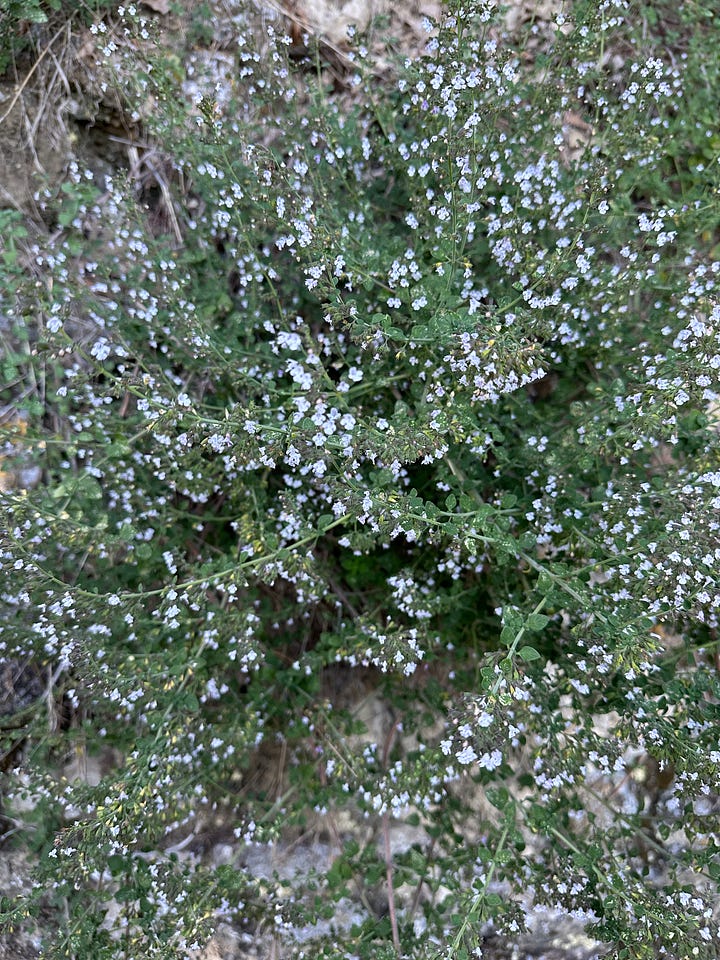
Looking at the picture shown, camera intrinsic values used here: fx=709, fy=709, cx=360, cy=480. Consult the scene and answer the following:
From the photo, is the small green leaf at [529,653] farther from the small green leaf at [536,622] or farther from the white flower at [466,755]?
the white flower at [466,755]

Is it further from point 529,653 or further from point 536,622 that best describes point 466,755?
point 536,622

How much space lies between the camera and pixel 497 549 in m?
2.85

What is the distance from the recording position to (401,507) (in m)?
2.48

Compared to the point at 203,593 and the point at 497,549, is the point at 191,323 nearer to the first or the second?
the point at 203,593

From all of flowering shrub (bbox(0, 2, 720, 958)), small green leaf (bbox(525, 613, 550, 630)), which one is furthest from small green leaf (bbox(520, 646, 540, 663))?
small green leaf (bbox(525, 613, 550, 630))

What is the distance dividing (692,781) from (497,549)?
3.53ft

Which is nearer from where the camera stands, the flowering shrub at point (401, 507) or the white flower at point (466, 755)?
the white flower at point (466, 755)

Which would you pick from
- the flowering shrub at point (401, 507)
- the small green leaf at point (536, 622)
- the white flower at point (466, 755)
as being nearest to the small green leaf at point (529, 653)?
the flowering shrub at point (401, 507)

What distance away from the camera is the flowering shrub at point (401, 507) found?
2609mm

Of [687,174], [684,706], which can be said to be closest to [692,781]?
[684,706]

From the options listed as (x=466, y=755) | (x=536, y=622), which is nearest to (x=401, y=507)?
(x=536, y=622)

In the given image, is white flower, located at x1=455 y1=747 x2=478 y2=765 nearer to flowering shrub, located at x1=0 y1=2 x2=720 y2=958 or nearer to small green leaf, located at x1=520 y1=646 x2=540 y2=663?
flowering shrub, located at x1=0 y1=2 x2=720 y2=958

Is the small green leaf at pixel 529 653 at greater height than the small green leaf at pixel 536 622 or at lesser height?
lesser

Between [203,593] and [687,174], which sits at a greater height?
[687,174]
